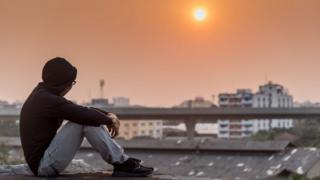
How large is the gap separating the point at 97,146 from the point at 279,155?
31809 millimetres

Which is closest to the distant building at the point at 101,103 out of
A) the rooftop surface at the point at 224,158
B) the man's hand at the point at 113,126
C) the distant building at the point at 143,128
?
the rooftop surface at the point at 224,158

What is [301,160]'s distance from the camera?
33906mm

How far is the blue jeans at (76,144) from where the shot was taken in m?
6.04

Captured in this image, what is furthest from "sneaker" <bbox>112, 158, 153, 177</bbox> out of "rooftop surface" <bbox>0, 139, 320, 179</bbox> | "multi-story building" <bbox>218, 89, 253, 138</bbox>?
"multi-story building" <bbox>218, 89, 253, 138</bbox>

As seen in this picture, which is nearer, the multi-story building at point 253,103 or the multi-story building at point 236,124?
the multi-story building at point 253,103

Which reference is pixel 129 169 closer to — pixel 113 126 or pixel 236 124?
pixel 113 126

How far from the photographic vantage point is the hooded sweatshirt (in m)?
6.07

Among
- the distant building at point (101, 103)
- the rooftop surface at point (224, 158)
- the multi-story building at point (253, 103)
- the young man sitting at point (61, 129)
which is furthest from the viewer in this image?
the multi-story building at point (253, 103)

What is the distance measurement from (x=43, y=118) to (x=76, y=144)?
39 centimetres

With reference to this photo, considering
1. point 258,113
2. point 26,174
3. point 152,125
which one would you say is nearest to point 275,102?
point 152,125

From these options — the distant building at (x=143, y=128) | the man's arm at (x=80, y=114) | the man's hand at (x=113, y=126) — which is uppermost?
the man's arm at (x=80, y=114)

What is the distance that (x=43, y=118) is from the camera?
6176 millimetres

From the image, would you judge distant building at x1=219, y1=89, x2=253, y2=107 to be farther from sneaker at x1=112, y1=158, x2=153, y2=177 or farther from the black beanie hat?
the black beanie hat

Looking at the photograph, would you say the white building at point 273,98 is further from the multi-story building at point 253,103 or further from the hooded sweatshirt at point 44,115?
the hooded sweatshirt at point 44,115
